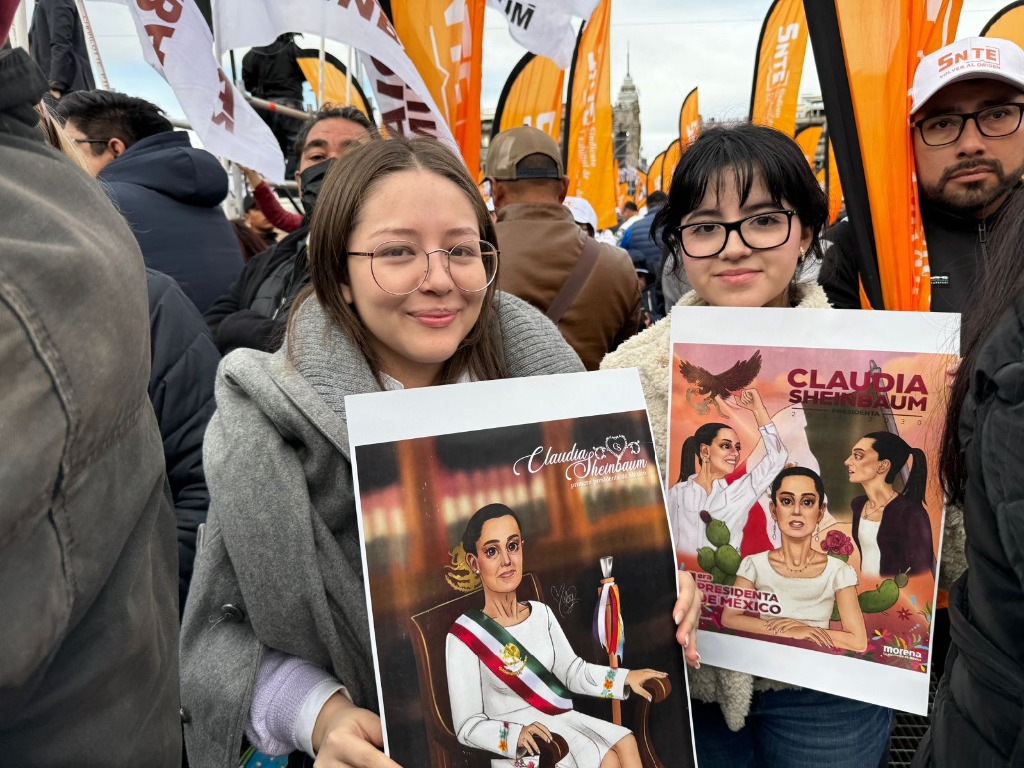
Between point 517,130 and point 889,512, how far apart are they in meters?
2.41

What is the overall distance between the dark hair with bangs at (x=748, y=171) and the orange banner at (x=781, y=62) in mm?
6672

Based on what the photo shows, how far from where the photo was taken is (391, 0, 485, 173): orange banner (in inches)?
117

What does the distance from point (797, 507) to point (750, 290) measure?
45 centimetres

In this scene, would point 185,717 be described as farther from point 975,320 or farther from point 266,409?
point 975,320

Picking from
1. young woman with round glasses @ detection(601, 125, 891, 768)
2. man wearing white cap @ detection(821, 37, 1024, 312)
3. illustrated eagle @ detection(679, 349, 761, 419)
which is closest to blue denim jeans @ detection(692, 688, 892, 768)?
young woman with round glasses @ detection(601, 125, 891, 768)

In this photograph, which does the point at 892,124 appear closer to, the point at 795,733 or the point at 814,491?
the point at 814,491

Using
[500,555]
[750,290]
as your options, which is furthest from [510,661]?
[750,290]

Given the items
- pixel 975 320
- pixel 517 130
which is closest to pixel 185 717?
pixel 975 320

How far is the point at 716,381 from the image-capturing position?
130 centimetres

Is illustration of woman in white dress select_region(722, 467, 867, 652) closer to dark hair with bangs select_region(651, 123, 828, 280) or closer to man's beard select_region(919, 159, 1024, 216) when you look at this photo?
dark hair with bangs select_region(651, 123, 828, 280)

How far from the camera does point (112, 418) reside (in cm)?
62

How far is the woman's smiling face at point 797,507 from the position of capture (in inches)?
48.7

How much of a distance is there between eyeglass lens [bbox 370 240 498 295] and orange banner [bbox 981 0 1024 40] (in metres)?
5.17

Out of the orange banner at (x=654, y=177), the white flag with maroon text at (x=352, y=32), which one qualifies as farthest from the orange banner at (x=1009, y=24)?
the orange banner at (x=654, y=177)
